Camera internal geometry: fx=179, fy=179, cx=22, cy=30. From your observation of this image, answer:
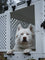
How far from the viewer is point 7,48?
2924 mm

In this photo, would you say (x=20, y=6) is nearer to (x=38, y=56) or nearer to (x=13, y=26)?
(x=13, y=26)

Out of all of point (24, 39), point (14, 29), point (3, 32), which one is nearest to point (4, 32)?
point (3, 32)

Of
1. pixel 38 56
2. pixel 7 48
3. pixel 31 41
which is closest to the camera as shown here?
pixel 38 56

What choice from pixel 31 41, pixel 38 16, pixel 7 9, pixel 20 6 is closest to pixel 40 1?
pixel 38 16

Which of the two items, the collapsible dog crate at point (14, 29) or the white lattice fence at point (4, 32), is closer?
the collapsible dog crate at point (14, 29)

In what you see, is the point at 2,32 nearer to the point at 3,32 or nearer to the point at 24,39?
the point at 3,32

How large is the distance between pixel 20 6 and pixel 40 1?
461 millimetres

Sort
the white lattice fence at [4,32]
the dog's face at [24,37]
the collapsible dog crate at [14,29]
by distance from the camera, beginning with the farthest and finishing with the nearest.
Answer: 1. the white lattice fence at [4,32]
2. the dog's face at [24,37]
3. the collapsible dog crate at [14,29]

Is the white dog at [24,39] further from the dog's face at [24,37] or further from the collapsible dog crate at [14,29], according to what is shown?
the collapsible dog crate at [14,29]

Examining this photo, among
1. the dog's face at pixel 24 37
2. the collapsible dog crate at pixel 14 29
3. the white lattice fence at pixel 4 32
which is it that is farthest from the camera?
the white lattice fence at pixel 4 32

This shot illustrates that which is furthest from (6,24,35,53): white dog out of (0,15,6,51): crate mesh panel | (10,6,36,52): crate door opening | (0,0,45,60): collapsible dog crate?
(0,15,6,51): crate mesh panel

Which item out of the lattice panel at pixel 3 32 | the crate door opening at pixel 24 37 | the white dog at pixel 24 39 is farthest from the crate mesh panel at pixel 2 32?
the white dog at pixel 24 39

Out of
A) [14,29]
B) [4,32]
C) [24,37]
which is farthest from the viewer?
[14,29]

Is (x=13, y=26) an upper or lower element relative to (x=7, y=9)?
lower
